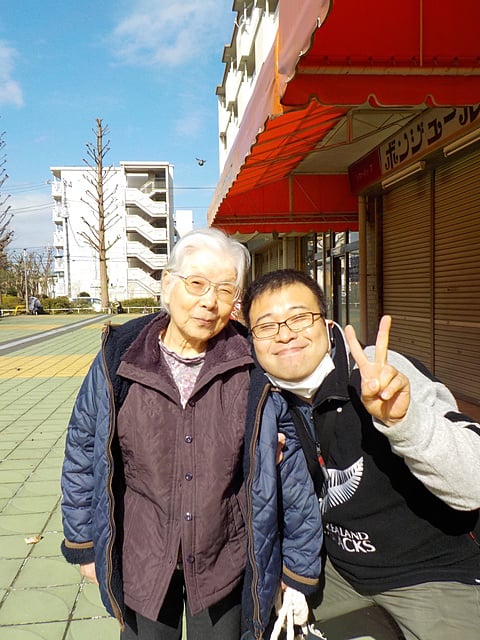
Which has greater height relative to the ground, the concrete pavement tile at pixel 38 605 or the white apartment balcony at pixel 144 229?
the white apartment balcony at pixel 144 229

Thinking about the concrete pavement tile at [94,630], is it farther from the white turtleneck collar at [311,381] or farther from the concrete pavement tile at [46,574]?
the white turtleneck collar at [311,381]

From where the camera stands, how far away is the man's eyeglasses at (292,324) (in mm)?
1765

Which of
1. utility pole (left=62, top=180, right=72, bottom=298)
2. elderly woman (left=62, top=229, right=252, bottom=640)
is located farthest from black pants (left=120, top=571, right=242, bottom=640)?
utility pole (left=62, top=180, right=72, bottom=298)

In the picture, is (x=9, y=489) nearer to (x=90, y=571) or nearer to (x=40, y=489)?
(x=40, y=489)

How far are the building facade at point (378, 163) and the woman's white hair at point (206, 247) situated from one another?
4.04 feet

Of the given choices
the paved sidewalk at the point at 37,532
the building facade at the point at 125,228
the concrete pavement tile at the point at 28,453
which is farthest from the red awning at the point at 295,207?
the building facade at the point at 125,228

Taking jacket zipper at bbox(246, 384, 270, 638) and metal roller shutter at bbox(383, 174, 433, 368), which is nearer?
jacket zipper at bbox(246, 384, 270, 638)

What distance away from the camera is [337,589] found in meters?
1.95

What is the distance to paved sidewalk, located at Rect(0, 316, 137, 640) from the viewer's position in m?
2.48

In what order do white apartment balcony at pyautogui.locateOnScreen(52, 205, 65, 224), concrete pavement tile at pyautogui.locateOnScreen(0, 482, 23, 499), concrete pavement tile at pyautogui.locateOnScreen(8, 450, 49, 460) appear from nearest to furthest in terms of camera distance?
concrete pavement tile at pyautogui.locateOnScreen(0, 482, 23, 499), concrete pavement tile at pyautogui.locateOnScreen(8, 450, 49, 460), white apartment balcony at pyautogui.locateOnScreen(52, 205, 65, 224)

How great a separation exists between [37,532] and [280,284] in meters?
2.72

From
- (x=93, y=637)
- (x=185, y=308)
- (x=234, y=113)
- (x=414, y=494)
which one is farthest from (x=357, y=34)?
(x=234, y=113)

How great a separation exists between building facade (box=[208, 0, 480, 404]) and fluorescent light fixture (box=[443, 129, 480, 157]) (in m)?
0.02

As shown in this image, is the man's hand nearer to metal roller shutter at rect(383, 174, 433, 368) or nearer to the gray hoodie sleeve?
the gray hoodie sleeve
